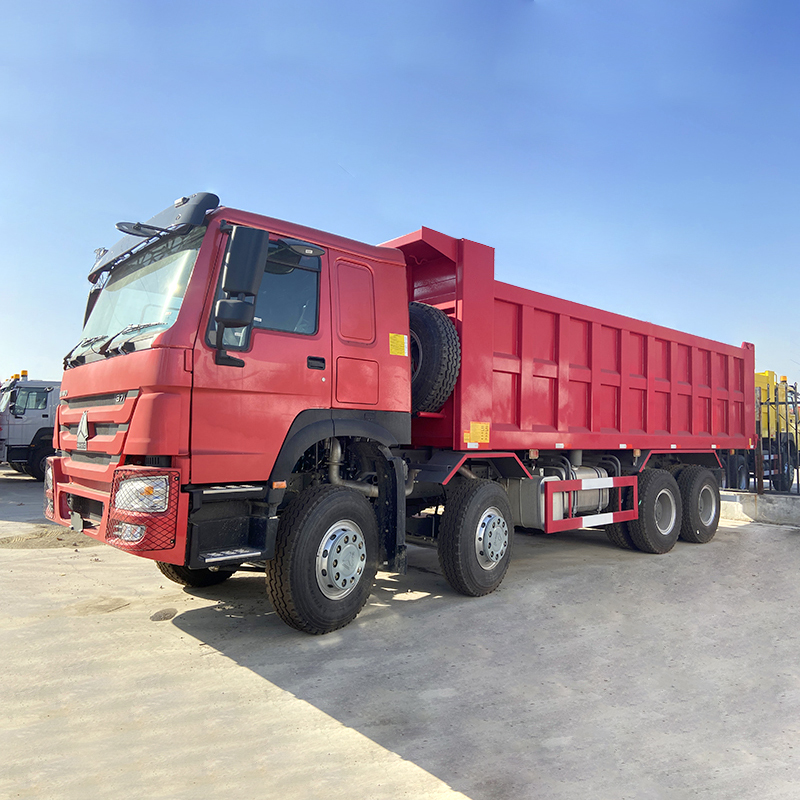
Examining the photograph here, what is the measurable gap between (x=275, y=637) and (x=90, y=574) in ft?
9.14

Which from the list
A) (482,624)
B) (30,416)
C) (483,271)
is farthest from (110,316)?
(30,416)

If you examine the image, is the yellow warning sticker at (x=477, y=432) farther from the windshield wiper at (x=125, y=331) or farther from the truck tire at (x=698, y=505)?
the truck tire at (x=698, y=505)

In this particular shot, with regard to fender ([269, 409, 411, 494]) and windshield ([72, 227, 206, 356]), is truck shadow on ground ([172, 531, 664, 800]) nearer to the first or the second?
fender ([269, 409, 411, 494])

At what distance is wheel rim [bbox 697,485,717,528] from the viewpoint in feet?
28.9

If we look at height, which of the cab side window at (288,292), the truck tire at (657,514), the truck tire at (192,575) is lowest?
the truck tire at (192,575)

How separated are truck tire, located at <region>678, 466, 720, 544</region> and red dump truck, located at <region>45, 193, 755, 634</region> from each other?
7.44ft

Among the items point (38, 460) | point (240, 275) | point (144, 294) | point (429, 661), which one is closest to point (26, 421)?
point (38, 460)

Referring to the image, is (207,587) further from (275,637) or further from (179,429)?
(179,429)

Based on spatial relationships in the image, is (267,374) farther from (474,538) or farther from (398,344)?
(474,538)

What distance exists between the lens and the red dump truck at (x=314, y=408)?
3848 mm

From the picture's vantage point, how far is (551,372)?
6.56 m

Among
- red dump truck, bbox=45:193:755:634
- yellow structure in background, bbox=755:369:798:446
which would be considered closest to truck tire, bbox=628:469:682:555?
red dump truck, bbox=45:193:755:634

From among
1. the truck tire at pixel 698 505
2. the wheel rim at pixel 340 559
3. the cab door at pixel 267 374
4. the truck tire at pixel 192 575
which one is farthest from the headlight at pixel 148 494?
the truck tire at pixel 698 505

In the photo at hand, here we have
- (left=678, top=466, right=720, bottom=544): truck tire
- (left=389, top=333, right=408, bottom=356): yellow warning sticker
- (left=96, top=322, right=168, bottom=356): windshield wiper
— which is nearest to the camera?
(left=96, top=322, right=168, bottom=356): windshield wiper
